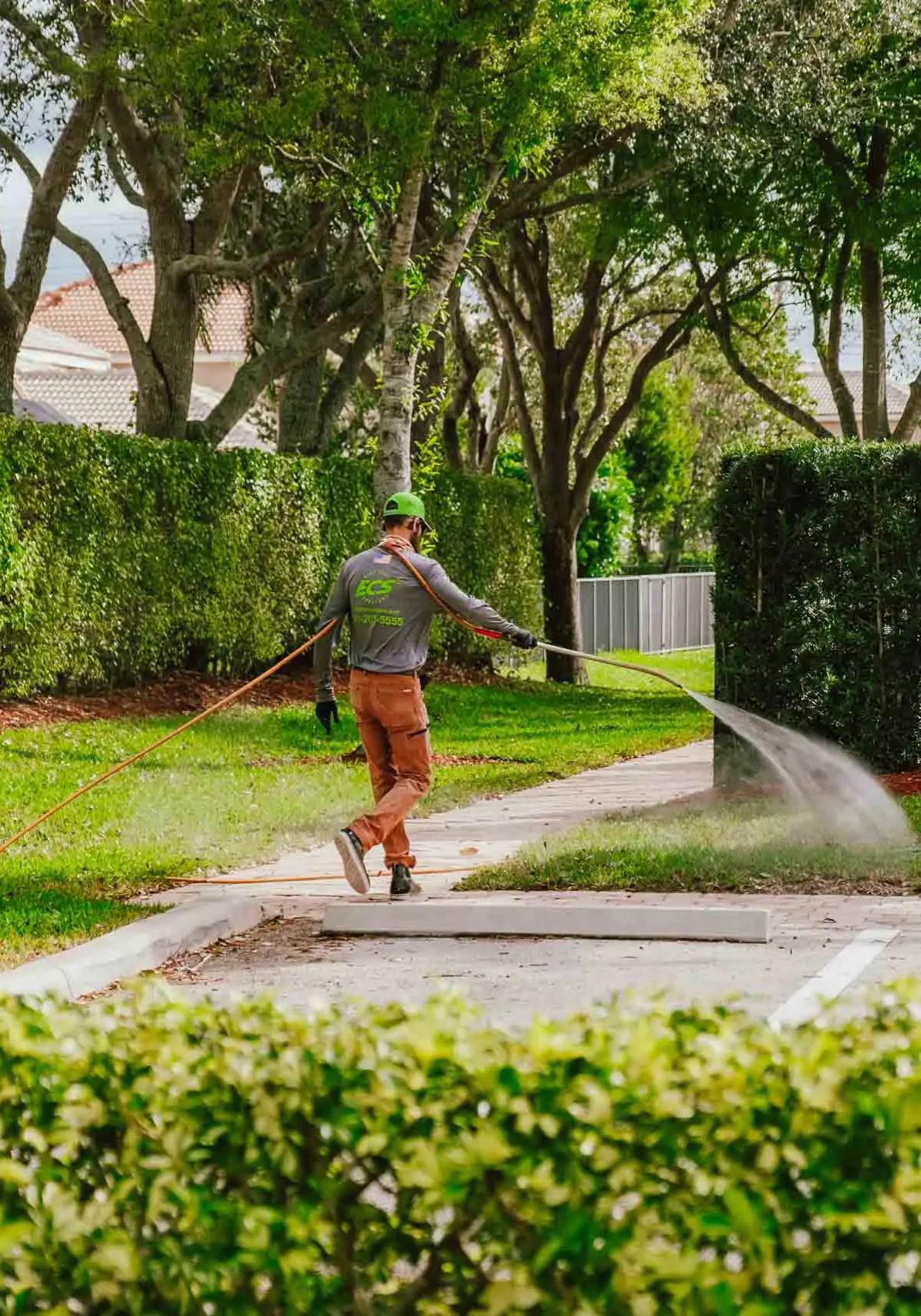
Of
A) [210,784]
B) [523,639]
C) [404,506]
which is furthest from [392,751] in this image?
[210,784]

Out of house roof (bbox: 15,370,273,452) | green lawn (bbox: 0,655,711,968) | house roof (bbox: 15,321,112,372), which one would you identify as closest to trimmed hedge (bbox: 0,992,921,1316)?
green lawn (bbox: 0,655,711,968)

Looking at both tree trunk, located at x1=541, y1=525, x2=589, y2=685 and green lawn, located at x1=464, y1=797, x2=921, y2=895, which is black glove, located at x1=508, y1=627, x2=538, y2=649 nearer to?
green lawn, located at x1=464, y1=797, x2=921, y2=895

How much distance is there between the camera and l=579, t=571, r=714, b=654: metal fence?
36.1 metres

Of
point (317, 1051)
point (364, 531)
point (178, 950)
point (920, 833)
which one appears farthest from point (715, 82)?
point (317, 1051)

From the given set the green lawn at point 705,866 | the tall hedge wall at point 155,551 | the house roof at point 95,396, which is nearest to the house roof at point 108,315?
the house roof at point 95,396

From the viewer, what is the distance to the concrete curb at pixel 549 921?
812cm

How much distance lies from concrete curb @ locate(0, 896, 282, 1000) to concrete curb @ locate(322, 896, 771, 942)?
1.63 feet

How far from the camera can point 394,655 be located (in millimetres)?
9070

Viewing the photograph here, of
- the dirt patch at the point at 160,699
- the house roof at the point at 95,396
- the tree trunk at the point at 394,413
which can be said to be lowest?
the dirt patch at the point at 160,699

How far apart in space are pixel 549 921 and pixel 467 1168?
541cm

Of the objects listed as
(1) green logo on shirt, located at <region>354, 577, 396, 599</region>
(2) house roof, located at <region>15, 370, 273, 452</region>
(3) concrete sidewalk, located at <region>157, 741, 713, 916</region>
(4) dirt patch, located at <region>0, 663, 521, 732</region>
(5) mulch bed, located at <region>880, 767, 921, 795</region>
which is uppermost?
(2) house roof, located at <region>15, 370, 273, 452</region>

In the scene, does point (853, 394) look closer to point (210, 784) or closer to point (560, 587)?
point (560, 587)

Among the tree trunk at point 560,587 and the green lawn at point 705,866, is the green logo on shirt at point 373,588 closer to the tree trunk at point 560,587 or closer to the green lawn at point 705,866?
the green lawn at point 705,866

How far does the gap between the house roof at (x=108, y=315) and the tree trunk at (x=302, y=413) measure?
28078mm
